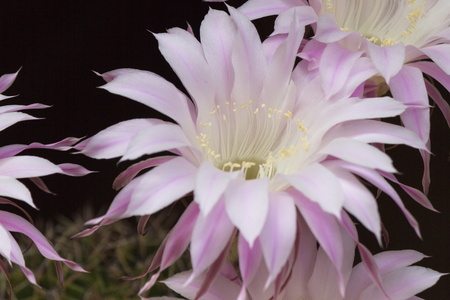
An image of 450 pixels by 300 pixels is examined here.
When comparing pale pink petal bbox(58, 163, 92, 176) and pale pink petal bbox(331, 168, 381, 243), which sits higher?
pale pink petal bbox(58, 163, 92, 176)

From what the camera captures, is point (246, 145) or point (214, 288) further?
point (246, 145)

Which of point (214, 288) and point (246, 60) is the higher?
point (246, 60)

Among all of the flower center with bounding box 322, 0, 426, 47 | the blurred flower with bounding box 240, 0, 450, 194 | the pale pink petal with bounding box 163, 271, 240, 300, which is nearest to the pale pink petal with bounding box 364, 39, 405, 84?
the blurred flower with bounding box 240, 0, 450, 194

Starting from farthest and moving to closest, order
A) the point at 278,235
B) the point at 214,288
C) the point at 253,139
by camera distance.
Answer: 1. the point at 253,139
2. the point at 214,288
3. the point at 278,235

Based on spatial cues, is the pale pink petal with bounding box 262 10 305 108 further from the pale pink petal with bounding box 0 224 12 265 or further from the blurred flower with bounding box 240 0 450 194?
the pale pink petal with bounding box 0 224 12 265

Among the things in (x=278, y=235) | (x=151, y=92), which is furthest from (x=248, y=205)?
(x=151, y=92)

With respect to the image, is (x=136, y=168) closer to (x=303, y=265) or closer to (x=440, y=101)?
(x=303, y=265)

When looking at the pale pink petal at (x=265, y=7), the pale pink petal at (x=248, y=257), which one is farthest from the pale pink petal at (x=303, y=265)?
the pale pink petal at (x=265, y=7)
